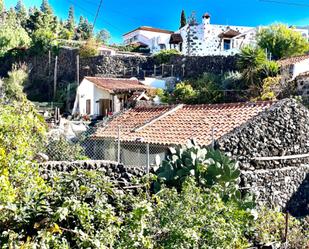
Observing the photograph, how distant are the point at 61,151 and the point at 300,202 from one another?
6072 mm

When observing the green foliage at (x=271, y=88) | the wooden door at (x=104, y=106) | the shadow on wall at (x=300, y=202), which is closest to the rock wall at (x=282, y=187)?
the shadow on wall at (x=300, y=202)

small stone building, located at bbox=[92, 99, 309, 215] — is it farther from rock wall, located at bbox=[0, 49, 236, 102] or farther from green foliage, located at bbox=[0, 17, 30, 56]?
green foliage, located at bbox=[0, 17, 30, 56]

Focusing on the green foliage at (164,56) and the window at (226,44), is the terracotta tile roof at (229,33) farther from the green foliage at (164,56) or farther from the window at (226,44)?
the green foliage at (164,56)

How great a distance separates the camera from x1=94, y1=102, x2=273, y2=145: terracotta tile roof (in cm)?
1238

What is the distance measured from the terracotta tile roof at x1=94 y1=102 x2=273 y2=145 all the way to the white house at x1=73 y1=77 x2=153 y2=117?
11.9 m

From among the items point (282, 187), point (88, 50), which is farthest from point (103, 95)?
point (282, 187)

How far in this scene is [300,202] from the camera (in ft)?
37.7

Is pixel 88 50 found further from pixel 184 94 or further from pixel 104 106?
pixel 184 94

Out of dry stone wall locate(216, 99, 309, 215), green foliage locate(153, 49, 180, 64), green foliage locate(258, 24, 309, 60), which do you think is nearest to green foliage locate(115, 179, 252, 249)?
dry stone wall locate(216, 99, 309, 215)

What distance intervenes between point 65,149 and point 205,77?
19.7 metres

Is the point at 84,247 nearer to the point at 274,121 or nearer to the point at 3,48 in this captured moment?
the point at 274,121

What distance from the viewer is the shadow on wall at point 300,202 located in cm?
1120

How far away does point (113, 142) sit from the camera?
45.1 ft

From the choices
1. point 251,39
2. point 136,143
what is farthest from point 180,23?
point 136,143
